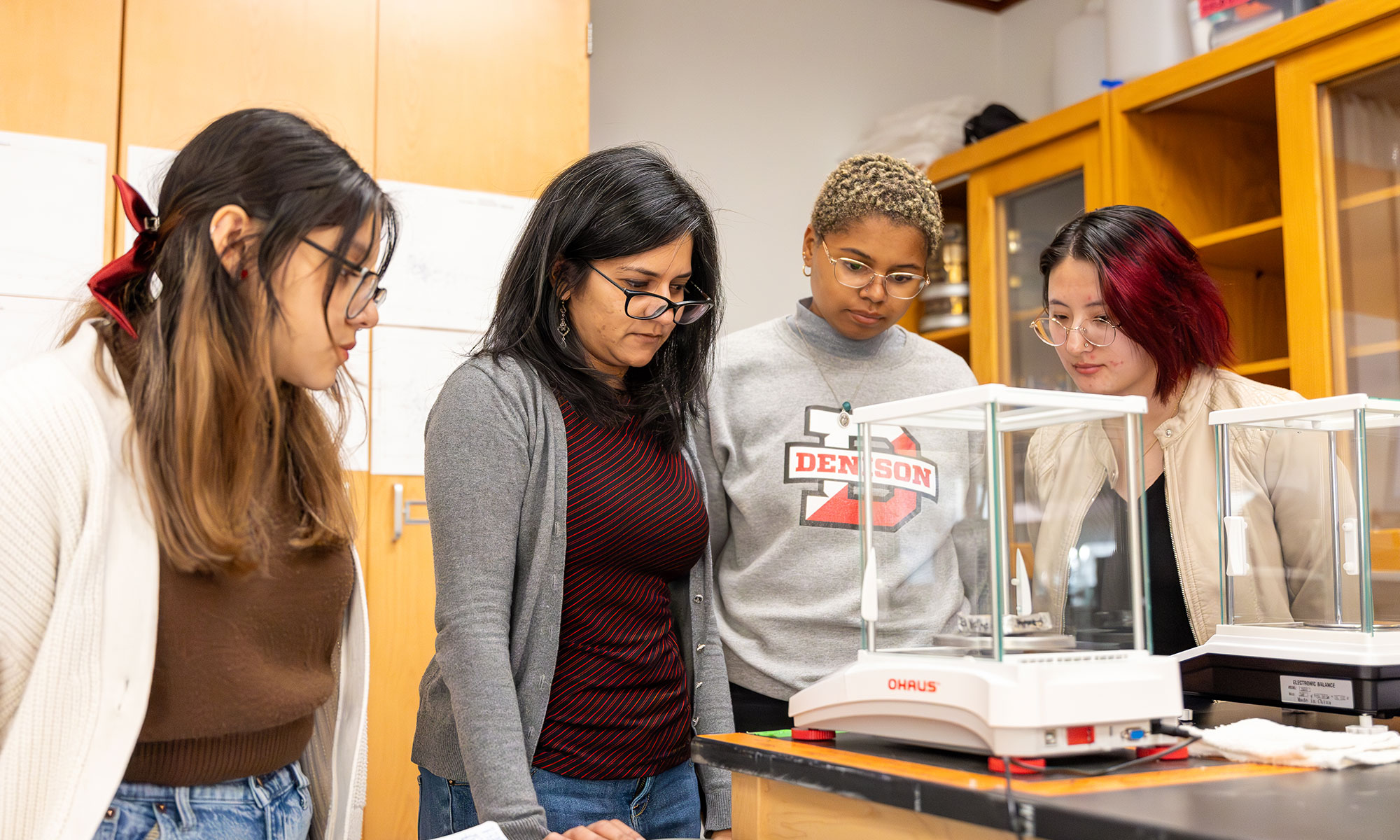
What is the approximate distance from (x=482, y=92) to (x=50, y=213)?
92cm

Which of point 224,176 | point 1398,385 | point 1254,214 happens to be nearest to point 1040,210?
point 1254,214

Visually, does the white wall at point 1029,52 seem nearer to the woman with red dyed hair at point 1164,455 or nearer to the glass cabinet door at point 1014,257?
the glass cabinet door at point 1014,257

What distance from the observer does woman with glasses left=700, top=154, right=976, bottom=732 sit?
156 centimetres

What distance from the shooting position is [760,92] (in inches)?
133

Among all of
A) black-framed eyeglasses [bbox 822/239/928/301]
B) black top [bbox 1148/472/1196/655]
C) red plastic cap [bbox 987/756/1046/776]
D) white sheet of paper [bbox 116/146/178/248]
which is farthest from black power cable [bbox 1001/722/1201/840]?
white sheet of paper [bbox 116/146/178/248]

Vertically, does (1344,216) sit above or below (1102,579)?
above

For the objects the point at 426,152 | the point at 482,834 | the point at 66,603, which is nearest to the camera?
the point at 66,603

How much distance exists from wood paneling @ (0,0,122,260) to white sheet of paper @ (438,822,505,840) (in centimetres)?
177

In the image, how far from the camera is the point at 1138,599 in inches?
42.2


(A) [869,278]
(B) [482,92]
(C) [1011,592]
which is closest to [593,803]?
(C) [1011,592]

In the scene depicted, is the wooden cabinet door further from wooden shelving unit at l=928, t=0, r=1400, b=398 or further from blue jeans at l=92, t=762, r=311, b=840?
blue jeans at l=92, t=762, r=311, b=840

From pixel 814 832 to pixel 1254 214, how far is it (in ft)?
8.03

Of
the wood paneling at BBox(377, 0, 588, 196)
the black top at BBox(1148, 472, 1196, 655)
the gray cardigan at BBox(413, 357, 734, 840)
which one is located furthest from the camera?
the wood paneling at BBox(377, 0, 588, 196)

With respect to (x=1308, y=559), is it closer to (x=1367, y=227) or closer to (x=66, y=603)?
(x=66, y=603)
